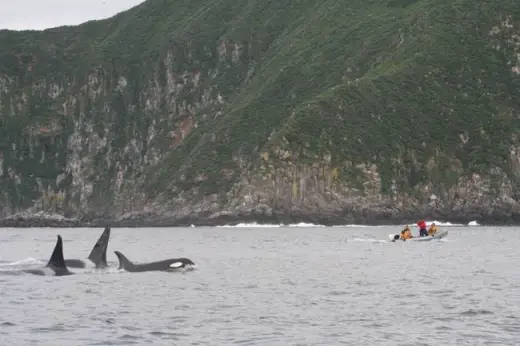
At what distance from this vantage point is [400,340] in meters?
27.5

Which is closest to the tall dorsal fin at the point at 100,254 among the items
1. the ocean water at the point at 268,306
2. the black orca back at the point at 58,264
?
the ocean water at the point at 268,306

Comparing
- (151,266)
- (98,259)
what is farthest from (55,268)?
(98,259)

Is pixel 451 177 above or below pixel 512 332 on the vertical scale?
above

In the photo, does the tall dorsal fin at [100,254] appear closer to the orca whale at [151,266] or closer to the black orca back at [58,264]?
the orca whale at [151,266]

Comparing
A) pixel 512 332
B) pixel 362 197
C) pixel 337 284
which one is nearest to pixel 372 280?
pixel 337 284

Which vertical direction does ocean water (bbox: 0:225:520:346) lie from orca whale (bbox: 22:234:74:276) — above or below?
below

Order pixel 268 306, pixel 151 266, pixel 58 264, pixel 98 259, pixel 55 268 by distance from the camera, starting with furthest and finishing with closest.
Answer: pixel 98 259, pixel 151 266, pixel 58 264, pixel 55 268, pixel 268 306

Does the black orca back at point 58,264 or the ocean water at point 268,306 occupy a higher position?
the black orca back at point 58,264

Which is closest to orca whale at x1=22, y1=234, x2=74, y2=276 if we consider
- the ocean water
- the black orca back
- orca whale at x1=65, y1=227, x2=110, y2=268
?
the black orca back

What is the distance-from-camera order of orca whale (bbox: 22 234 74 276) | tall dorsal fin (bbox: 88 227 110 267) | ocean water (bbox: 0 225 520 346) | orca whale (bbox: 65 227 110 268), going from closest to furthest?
ocean water (bbox: 0 225 520 346), orca whale (bbox: 22 234 74 276), orca whale (bbox: 65 227 110 268), tall dorsal fin (bbox: 88 227 110 267)

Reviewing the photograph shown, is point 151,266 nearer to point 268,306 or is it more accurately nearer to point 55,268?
point 55,268

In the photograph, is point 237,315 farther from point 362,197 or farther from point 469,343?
point 362,197

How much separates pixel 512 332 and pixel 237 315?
8.79 metres

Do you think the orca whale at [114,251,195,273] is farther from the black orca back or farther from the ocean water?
the black orca back
